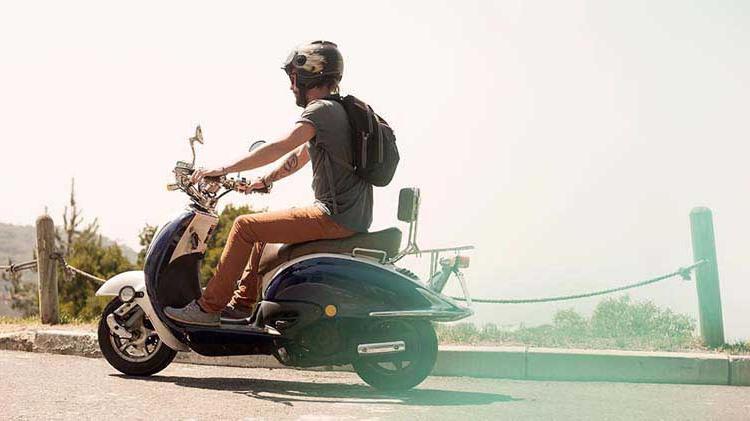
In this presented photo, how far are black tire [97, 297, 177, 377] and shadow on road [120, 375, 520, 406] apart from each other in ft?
0.25

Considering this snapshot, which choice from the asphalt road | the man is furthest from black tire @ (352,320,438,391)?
the man

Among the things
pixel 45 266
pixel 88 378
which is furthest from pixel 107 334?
pixel 45 266

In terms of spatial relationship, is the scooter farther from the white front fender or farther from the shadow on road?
the shadow on road

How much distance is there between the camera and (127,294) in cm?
714

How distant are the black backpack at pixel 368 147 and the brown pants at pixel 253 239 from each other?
0.34 m

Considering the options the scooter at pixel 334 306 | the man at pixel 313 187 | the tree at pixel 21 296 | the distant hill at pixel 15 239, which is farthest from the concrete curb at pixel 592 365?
the distant hill at pixel 15 239

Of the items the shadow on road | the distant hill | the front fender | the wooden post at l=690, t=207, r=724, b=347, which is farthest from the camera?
the distant hill

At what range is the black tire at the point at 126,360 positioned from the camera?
7.24m

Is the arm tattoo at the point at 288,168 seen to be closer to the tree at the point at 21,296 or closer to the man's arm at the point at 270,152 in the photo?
the man's arm at the point at 270,152

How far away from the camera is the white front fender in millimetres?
6941

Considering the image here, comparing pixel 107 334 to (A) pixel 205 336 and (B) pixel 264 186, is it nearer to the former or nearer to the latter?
(A) pixel 205 336

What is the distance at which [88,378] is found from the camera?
7.21 metres

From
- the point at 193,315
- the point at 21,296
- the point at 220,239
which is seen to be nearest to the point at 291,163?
the point at 193,315

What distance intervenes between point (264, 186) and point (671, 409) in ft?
9.22
